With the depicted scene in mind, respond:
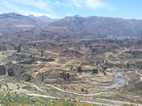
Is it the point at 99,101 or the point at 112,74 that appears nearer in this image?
the point at 99,101

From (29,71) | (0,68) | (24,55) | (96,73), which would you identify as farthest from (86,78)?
(24,55)

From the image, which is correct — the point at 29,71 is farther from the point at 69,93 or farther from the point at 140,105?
the point at 140,105

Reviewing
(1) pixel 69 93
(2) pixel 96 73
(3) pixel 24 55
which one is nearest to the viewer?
(1) pixel 69 93

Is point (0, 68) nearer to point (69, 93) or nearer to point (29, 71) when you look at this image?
point (29, 71)

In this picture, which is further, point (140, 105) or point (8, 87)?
point (8, 87)

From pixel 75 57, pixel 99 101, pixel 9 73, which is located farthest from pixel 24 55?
pixel 99 101

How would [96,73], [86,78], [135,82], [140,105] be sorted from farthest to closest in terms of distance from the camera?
[96,73] → [86,78] → [135,82] → [140,105]

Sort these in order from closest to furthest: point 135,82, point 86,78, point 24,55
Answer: point 135,82 → point 86,78 → point 24,55

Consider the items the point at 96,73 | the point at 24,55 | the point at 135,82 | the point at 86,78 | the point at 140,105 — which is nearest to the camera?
the point at 140,105
